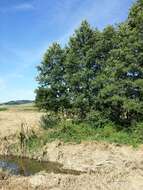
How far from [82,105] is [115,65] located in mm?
7146

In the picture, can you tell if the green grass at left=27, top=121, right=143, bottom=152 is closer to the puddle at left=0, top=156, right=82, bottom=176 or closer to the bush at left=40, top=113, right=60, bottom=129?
the bush at left=40, top=113, right=60, bottom=129

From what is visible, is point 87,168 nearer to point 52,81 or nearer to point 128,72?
point 128,72

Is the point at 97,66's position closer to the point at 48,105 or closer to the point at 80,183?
the point at 48,105

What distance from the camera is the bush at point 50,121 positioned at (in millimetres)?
45350

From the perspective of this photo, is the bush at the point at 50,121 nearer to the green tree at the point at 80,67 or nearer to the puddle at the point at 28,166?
the green tree at the point at 80,67

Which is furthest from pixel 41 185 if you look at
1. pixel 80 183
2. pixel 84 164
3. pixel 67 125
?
pixel 67 125

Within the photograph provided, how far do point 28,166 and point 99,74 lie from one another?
1619 centimetres

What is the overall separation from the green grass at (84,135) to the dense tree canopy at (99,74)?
2.05 m

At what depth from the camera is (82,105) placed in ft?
147

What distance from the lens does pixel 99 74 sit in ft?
144

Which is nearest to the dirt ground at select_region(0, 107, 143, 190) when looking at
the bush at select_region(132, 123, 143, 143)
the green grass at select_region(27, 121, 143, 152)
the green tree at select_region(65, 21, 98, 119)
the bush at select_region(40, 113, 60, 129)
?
the green grass at select_region(27, 121, 143, 152)

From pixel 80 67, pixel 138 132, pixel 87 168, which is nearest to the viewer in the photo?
pixel 87 168

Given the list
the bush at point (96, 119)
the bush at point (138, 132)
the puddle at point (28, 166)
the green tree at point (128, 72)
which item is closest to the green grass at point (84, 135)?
the bush at point (138, 132)

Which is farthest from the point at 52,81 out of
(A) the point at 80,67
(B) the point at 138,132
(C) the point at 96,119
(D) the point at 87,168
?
(D) the point at 87,168
